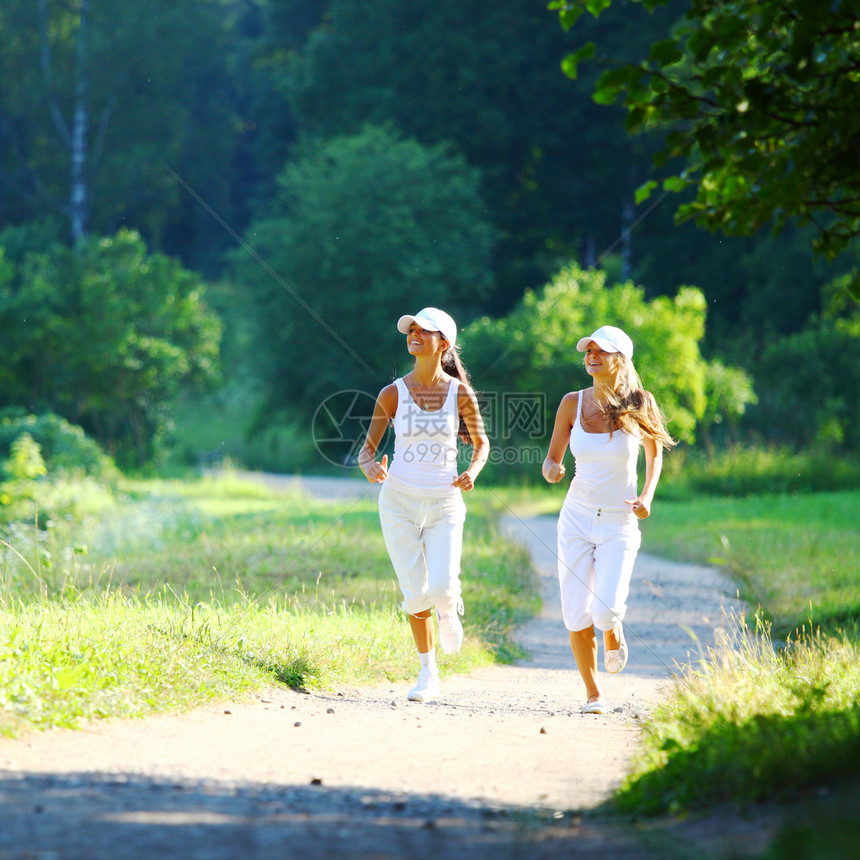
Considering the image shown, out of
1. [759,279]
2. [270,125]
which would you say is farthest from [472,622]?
[270,125]

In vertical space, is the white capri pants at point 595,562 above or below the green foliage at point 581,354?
below

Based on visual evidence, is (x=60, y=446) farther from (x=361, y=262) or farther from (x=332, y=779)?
(x=332, y=779)

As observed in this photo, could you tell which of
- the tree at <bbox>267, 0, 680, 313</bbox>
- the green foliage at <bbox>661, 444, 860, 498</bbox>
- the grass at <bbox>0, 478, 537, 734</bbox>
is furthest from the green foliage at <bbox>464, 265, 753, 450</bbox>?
the tree at <bbox>267, 0, 680, 313</bbox>

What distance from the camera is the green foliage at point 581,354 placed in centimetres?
2272

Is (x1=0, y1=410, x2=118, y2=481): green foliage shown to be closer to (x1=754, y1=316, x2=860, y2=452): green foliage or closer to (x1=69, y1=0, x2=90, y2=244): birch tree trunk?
(x1=754, y1=316, x2=860, y2=452): green foliage

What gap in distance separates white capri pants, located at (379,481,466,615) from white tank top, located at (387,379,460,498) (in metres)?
0.07

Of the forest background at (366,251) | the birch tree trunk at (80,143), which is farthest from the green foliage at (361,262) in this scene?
the birch tree trunk at (80,143)

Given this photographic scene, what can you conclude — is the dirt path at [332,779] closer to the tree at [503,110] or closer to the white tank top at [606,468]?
the white tank top at [606,468]

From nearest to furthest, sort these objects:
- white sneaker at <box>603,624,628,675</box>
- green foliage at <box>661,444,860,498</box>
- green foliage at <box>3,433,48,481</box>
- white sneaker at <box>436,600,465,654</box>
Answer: white sneaker at <box>603,624,628,675</box> → white sneaker at <box>436,600,465,654</box> → green foliage at <box>3,433,48,481</box> → green foliage at <box>661,444,860,498</box>

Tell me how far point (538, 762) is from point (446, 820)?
946 mm

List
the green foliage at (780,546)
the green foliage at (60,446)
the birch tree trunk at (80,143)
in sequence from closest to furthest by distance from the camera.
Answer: the green foliage at (780,546) < the green foliage at (60,446) < the birch tree trunk at (80,143)

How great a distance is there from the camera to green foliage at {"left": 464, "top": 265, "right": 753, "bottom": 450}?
22.7 metres

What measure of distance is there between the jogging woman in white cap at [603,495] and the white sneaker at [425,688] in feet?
2.89

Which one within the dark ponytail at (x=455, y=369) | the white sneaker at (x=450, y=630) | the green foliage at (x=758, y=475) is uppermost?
the dark ponytail at (x=455, y=369)
